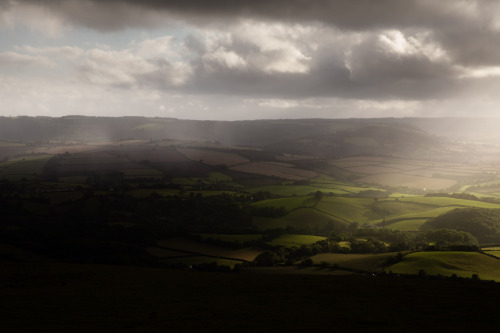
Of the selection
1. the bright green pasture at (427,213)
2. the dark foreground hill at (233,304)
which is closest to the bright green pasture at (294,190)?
the bright green pasture at (427,213)

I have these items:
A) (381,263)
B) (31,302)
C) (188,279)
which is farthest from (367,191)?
(31,302)

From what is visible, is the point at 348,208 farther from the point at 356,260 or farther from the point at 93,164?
the point at 93,164

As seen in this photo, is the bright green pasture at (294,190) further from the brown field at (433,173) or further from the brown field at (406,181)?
the brown field at (433,173)

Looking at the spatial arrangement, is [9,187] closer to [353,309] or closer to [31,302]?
[31,302]

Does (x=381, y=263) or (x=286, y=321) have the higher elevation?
(x=286, y=321)

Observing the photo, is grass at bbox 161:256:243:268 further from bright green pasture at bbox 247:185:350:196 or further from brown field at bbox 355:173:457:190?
brown field at bbox 355:173:457:190

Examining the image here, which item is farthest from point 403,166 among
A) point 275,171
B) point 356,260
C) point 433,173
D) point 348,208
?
point 356,260
